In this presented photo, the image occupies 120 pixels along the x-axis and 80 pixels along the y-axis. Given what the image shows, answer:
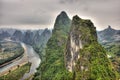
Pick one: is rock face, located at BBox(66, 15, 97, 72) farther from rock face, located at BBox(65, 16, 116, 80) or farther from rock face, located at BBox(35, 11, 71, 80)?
rock face, located at BBox(35, 11, 71, 80)

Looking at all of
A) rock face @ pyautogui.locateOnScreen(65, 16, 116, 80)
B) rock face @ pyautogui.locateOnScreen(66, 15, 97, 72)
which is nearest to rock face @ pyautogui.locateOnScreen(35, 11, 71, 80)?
rock face @ pyautogui.locateOnScreen(66, 15, 97, 72)

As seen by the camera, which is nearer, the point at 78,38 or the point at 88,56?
the point at 88,56

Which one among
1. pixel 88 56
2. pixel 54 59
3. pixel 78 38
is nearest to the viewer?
pixel 88 56

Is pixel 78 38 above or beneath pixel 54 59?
above

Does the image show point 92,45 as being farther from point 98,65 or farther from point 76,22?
point 76,22

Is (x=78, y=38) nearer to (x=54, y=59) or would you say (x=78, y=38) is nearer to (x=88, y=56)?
(x=88, y=56)

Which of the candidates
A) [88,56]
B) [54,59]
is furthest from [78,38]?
[54,59]

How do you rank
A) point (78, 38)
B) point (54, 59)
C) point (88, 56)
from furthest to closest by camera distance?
point (54, 59) < point (78, 38) < point (88, 56)

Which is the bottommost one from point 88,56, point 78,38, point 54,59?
point 54,59

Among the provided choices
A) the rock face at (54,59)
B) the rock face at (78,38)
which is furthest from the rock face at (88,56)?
the rock face at (54,59)
